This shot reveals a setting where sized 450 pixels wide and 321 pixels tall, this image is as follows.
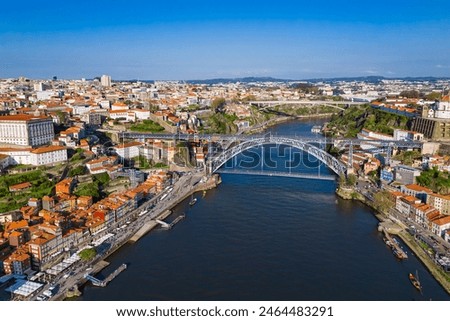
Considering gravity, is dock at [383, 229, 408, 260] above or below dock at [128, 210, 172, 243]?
below

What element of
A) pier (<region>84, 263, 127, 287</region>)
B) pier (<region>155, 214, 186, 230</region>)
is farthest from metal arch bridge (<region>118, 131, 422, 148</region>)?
pier (<region>84, 263, 127, 287</region>)

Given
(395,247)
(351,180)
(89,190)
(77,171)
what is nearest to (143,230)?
(89,190)

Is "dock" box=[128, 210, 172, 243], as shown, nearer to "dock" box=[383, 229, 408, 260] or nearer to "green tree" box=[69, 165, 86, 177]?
"green tree" box=[69, 165, 86, 177]

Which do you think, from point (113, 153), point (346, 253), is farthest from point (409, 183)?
point (113, 153)

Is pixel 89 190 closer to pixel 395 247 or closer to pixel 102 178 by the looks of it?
pixel 102 178

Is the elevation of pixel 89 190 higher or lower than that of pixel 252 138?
lower

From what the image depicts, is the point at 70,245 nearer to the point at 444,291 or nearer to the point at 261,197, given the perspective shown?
the point at 261,197
